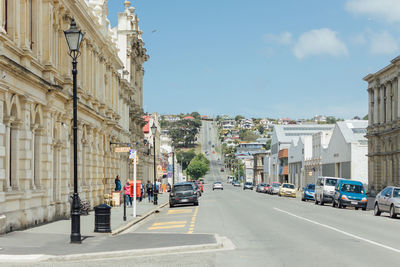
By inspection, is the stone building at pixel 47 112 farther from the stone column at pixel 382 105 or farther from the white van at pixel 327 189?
the stone column at pixel 382 105

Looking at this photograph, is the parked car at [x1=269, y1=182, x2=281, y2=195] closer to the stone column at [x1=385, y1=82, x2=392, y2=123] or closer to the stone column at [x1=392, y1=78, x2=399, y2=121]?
the stone column at [x1=385, y1=82, x2=392, y2=123]

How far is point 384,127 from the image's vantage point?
6900 centimetres

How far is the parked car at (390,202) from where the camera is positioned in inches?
1162

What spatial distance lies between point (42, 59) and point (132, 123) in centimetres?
3432

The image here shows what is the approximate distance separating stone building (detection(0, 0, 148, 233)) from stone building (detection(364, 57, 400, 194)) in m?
34.3

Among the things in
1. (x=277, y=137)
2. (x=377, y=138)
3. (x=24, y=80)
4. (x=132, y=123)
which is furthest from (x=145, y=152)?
(x=277, y=137)

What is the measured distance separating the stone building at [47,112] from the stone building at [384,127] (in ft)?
112

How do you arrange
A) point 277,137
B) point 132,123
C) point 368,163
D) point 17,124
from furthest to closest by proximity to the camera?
point 277,137
point 368,163
point 132,123
point 17,124

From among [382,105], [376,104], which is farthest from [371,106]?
Answer: [382,105]

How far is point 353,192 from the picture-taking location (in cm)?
4044

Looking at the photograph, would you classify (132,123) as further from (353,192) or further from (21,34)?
(21,34)

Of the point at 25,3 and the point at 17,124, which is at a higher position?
the point at 25,3

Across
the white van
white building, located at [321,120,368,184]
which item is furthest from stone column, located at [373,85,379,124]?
the white van

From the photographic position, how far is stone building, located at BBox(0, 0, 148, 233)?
2027 cm
